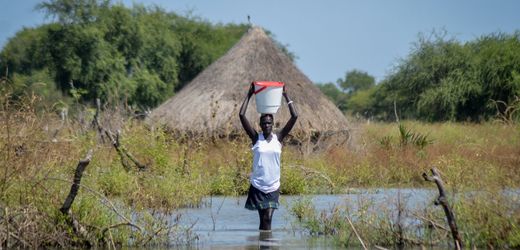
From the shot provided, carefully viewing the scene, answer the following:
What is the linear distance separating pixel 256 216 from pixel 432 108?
892 inches

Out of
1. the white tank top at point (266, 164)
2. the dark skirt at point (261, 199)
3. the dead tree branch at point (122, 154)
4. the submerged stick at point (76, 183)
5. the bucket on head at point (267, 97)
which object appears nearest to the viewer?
the submerged stick at point (76, 183)

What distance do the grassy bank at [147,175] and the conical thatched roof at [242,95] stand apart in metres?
1.55

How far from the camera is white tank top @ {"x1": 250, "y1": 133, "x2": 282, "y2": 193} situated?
11195mm

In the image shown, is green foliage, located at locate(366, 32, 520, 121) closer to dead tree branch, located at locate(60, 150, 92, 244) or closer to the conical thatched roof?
the conical thatched roof

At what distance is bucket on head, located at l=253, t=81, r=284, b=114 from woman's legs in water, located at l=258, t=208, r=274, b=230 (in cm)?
109

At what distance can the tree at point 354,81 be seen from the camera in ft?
293

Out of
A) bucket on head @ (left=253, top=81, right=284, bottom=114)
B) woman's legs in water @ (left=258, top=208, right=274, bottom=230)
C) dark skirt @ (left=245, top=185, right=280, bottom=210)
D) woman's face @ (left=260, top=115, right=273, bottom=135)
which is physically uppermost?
bucket on head @ (left=253, top=81, right=284, bottom=114)

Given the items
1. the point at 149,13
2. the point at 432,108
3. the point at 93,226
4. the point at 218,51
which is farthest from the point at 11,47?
the point at 93,226

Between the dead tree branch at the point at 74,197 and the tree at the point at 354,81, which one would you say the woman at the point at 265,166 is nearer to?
the dead tree branch at the point at 74,197

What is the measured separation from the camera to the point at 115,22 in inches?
1622

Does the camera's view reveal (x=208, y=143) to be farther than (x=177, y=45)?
No

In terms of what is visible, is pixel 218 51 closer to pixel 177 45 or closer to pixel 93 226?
pixel 177 45

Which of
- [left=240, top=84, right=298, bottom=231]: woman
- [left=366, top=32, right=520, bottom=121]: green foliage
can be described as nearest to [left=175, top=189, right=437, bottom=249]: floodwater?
[left=240, top=84, right=298, bottom=231]: woman

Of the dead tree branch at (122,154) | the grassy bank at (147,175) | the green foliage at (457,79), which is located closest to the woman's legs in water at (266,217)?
the grassy bank at (147,175)
